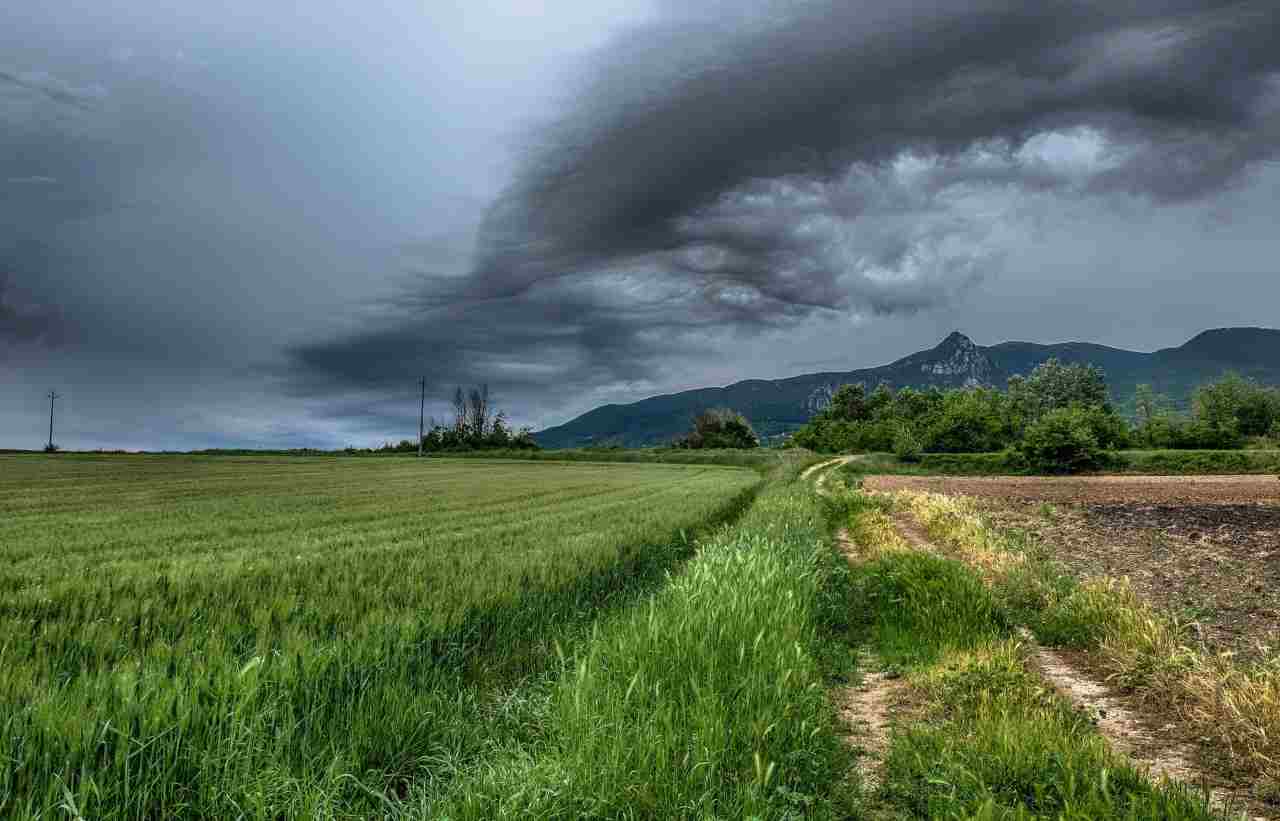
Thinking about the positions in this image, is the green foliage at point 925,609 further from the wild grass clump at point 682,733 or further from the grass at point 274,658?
the grass at point 274,658

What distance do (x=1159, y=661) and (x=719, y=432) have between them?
120132 millimetres

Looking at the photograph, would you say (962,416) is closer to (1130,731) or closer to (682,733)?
(1130,731)

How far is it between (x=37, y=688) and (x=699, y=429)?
124m

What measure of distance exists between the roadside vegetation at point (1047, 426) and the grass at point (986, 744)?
224ft

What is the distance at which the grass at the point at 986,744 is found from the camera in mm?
3873


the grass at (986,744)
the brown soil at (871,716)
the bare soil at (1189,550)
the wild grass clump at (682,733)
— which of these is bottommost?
the bare soil at (1189,550)

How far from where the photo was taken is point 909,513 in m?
27.0

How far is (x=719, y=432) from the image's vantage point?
126188 millimetres

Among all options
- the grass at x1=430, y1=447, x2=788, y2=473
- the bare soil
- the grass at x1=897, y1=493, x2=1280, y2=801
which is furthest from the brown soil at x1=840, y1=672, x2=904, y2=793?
the grass at x1=430, y1=447, x2=788, y2=473

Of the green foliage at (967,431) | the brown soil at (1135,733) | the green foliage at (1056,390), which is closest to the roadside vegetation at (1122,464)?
the green foliage at (967,431)

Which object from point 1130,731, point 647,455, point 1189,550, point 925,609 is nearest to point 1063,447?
point 647,455

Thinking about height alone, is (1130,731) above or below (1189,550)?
above

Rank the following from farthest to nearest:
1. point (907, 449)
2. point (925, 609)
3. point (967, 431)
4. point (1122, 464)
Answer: point (967, 431)
point (907, 449)
point (1122, 464)
point (925, 609)

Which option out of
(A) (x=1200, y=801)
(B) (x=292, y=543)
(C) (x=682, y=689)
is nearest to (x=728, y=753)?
(C) (x=682, y=689)
